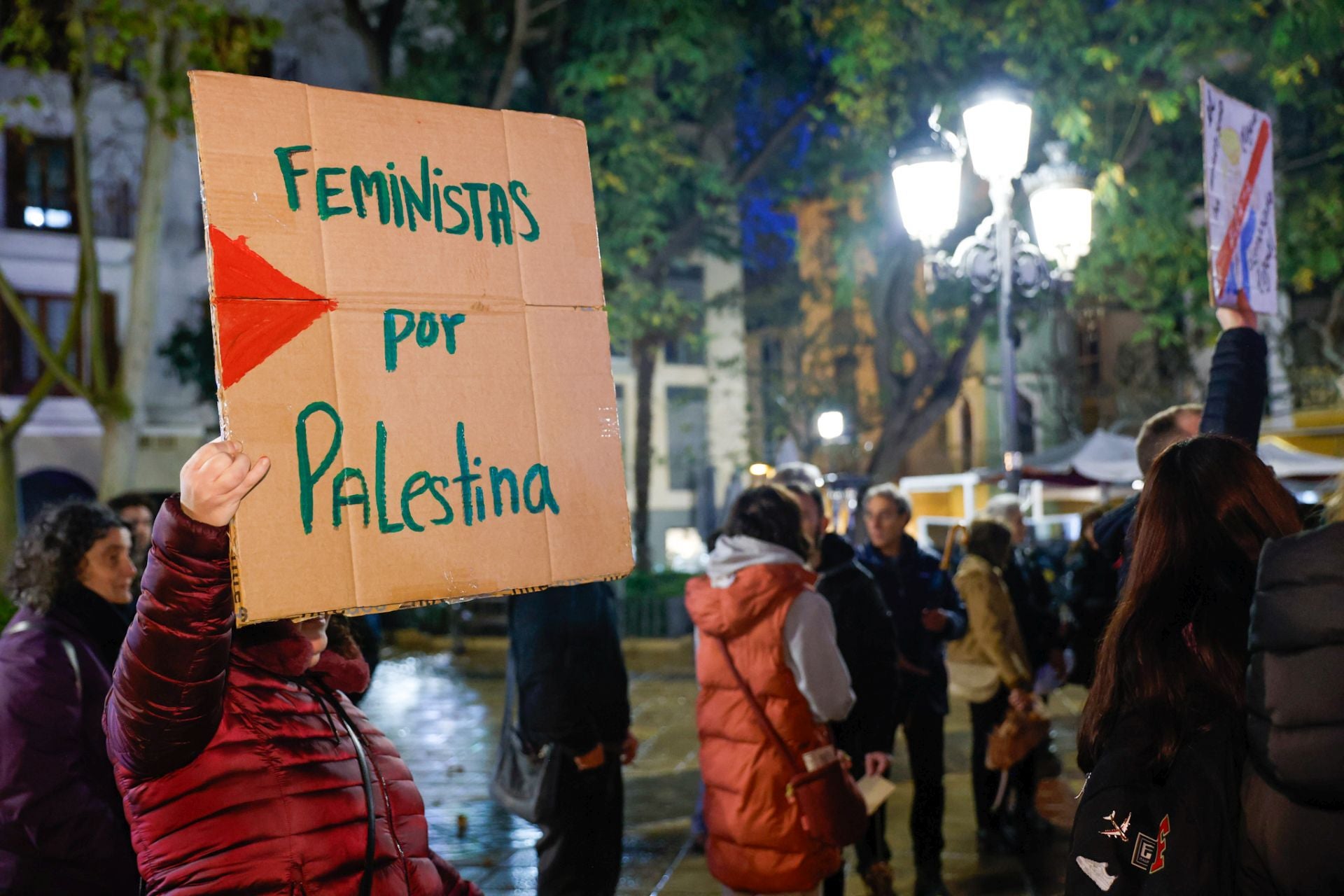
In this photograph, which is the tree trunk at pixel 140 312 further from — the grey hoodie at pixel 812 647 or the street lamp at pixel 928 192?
the grey hoodie at pixel 812 647

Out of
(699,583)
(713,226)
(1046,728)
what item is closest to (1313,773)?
(699,583)

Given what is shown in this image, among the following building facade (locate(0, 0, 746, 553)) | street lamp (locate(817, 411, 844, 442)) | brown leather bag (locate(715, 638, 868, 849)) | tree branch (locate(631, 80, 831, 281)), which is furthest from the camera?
street lamp (locate(817, 411, 844, 442))

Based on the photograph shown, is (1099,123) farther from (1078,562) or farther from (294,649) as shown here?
(294,649)

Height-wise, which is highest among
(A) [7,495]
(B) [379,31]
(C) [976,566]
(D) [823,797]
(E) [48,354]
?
(B) [379,31]

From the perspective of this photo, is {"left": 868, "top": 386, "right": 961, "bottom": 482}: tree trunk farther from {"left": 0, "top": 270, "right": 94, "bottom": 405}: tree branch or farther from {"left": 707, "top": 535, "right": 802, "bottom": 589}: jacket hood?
{"left": 707, "top": 535, "right": 802, "bottom": 589}: jacket hood

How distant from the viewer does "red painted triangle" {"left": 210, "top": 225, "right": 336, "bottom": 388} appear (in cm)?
194

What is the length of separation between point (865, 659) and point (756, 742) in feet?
3.40

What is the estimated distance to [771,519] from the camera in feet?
13.4

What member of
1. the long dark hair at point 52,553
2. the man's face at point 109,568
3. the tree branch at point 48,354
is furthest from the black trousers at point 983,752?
the tree branch at point 48,354

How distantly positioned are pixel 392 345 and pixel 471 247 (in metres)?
0.28

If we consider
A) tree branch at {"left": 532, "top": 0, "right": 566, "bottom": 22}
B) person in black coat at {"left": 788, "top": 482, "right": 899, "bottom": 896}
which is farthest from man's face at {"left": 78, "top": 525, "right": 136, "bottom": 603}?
tree branch at {"left": 532, "top": 0, "right": 566, "bottom": 22}

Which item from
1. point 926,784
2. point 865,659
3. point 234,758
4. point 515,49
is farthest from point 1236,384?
point 515,49

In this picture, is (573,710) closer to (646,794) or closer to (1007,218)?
(646,794)

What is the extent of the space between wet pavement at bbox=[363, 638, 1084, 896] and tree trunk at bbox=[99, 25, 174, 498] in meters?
3.39
